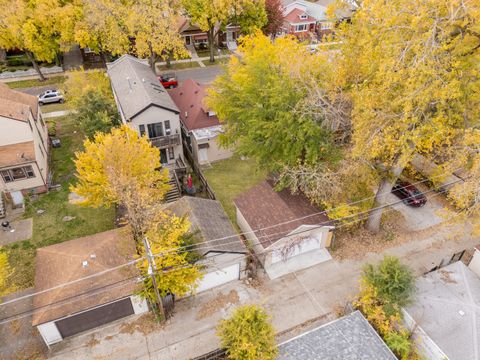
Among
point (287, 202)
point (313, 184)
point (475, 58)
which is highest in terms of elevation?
point (475, 58)

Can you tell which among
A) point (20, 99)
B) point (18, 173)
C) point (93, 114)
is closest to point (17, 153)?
point (18, 173)

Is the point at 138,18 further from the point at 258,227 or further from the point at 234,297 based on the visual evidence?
the point at 234,297

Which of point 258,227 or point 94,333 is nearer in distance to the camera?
point 94,333

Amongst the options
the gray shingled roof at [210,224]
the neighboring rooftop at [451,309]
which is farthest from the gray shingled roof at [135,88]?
the neighboring rooftop at [451,309]

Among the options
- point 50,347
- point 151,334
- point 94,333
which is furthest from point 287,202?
point 50,347

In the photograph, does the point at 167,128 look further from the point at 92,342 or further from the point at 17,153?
the point at 92,342

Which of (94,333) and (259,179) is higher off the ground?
(259,179)

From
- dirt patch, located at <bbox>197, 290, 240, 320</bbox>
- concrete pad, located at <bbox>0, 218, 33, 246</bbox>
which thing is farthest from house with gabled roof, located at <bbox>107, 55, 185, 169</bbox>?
dirt patch, located at <bbox>197, 290, 240, 320</bbox>

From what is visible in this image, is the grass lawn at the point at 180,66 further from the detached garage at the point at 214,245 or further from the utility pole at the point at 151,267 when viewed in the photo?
the utility pole at the point at 151,267

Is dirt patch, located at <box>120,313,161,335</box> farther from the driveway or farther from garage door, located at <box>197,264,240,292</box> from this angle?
the driveway
